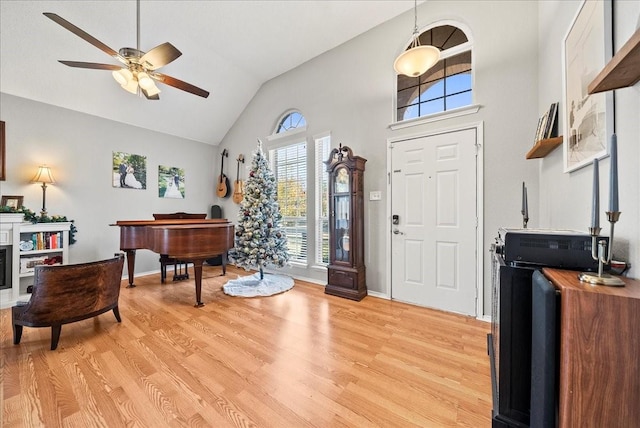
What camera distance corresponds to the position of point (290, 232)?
427cm

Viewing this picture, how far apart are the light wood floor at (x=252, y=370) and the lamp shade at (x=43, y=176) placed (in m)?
1.77

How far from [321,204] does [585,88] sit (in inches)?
118

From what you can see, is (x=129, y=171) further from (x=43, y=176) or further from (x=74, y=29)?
(x=74, y=29)

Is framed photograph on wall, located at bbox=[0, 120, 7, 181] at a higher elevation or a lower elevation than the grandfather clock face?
higher

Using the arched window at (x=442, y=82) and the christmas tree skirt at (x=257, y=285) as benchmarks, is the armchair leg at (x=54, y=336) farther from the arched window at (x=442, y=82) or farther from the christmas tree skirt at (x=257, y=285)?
the arched window at (x=442, y=82)

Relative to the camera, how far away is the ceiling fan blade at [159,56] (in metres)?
2.09

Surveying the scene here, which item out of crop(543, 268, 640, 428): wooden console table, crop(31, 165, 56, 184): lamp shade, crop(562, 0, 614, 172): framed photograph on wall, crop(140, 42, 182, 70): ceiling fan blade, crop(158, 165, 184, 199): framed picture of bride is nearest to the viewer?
crop(543, 268, 640, 428): wooden console table

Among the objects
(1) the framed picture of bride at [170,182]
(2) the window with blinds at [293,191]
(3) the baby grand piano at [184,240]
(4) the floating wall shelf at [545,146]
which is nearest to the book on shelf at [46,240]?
(3) the baby grand piano at [184,240]

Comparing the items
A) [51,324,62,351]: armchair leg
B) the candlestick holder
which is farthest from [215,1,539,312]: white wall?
[51,324,62,351]: armchair leg

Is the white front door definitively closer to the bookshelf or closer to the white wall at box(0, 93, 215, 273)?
the white wall at box(0, 93, 215, 273)

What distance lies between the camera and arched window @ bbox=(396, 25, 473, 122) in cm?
270

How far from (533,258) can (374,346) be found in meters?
1.44

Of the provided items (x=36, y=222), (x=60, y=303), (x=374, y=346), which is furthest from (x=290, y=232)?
(x=36, y=222)

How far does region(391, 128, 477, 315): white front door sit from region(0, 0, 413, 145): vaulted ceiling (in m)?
1.87
